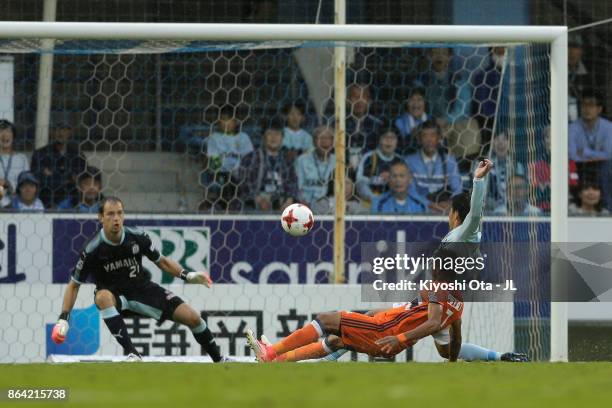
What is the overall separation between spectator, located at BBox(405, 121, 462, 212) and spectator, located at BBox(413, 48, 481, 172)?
0.66ft

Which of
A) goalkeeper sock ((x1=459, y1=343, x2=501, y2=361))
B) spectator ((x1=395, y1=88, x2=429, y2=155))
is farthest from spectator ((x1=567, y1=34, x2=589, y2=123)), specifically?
goalkeeper sock ((x1=459, y1=343, x2=501, y2=361))

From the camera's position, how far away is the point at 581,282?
1146cm

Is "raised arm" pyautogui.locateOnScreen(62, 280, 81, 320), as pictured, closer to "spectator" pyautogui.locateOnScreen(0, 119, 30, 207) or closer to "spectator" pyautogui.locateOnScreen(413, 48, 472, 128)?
"spectator" pyautogui.locateOnScreen(0, 119, 30, 207)

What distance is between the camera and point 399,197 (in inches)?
525

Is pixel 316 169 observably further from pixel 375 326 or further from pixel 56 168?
pixel 375 326

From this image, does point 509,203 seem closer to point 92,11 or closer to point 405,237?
point 405,237

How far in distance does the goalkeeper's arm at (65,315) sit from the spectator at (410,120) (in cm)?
438

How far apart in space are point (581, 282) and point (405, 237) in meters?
2.09

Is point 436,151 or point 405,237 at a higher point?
point 436,151

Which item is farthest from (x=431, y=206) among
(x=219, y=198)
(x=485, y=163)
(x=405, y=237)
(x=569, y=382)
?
(x=569, y=382)

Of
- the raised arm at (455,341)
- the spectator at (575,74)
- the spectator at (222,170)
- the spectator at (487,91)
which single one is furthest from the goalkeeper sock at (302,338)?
the spectator at (575,74)

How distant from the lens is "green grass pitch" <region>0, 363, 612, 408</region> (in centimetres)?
597

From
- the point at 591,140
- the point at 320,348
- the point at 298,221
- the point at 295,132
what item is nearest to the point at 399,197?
the point at 295,132

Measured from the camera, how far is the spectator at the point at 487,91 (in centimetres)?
1353
